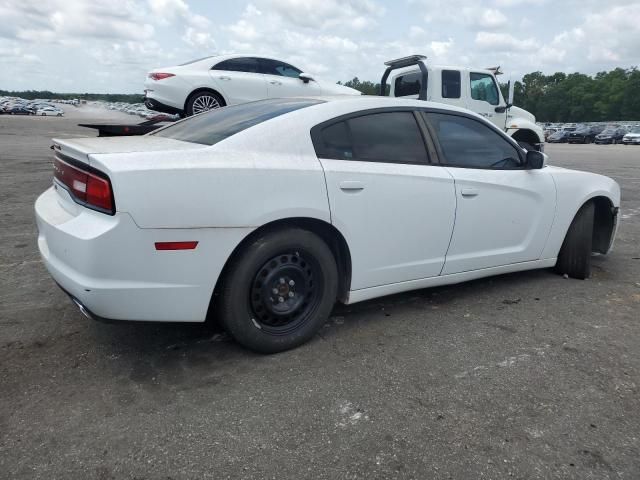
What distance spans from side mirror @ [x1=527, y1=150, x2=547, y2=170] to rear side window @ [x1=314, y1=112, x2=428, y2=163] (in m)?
1.06

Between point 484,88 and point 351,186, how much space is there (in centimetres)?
869

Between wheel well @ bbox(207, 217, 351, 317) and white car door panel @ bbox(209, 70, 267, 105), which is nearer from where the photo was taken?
wheel well @ bbox(207, 217, 351, 317)

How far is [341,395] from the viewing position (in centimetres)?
249

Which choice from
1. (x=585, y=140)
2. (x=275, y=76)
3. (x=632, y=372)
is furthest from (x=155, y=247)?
(x=585, y=140)

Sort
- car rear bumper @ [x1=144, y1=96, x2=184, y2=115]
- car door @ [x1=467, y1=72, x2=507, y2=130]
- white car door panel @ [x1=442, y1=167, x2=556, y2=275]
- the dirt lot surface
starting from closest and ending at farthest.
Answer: the dirt lot surface < white car door panel @ [x1=442, y1=167, x2=556, y2=275] < car rear bumper @ [x1=144, y1=96, x2=184, y2=115] < car door @ [x1=467, y1=72, x2=507, y2=130]

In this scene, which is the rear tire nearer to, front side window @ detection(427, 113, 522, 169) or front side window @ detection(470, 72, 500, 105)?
front side window @ detection(427, 113, 522, 169)

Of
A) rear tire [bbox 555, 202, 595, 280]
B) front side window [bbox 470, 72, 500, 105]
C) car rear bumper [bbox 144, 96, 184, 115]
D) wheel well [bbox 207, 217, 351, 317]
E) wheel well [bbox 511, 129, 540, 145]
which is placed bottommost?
rear tire [bbox 555, 202, 595, 280]

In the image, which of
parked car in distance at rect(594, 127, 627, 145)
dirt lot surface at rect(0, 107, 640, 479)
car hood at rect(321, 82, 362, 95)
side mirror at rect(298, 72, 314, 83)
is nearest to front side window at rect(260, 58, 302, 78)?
side mirror at rect(298, 72, 314, 83)

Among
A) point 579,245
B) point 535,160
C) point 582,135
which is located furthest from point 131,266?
point 582,135

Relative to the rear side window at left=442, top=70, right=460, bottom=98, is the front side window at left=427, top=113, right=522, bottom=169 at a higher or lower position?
lower

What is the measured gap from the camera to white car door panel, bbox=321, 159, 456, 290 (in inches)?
116

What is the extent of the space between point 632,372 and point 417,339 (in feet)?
3.81

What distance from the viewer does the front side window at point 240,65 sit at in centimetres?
903

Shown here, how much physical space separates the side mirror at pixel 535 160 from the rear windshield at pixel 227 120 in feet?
5.85
